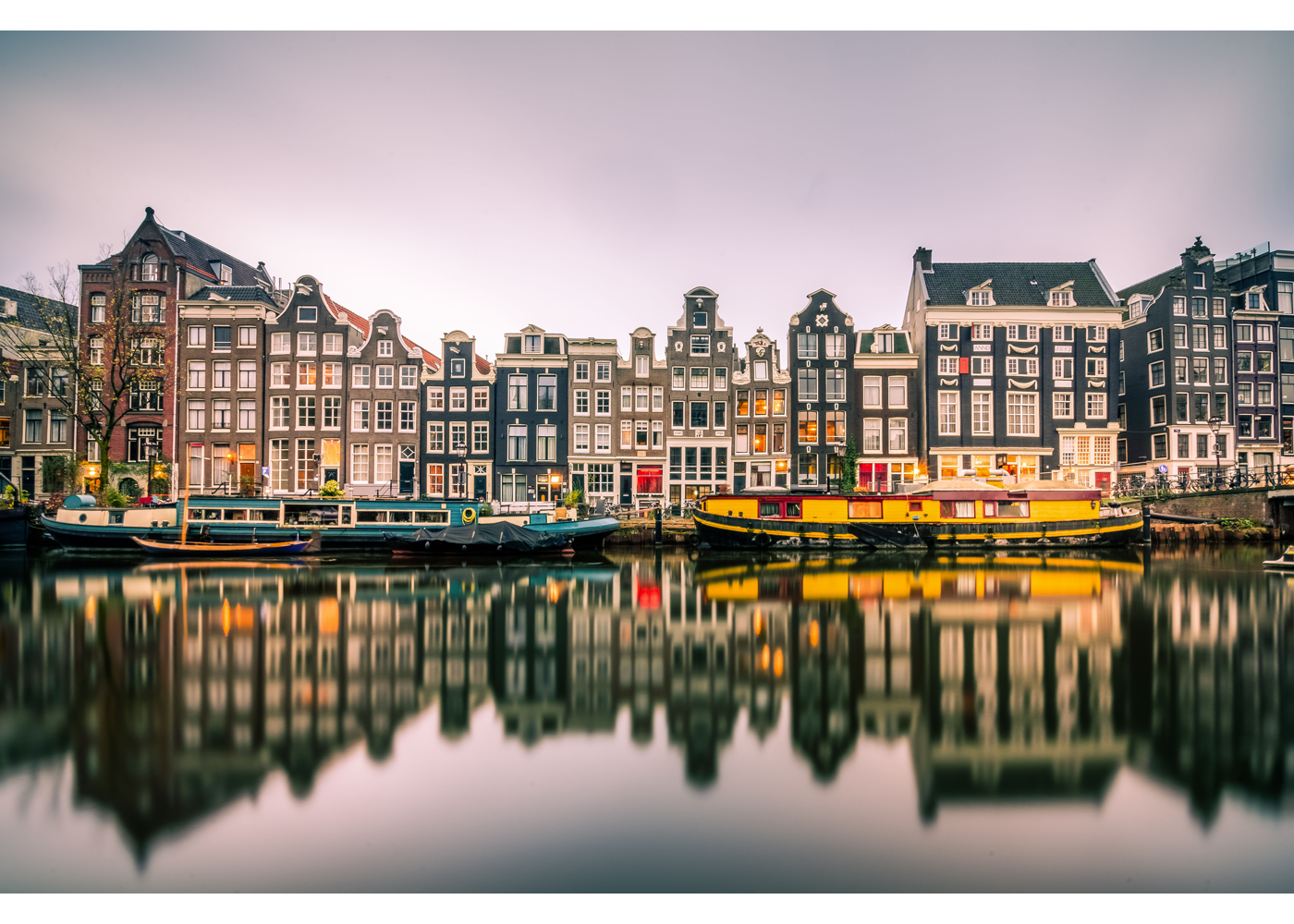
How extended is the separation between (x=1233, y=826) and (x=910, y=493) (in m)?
32.5

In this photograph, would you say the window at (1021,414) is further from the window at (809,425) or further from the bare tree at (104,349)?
the bare tree at (104,349)

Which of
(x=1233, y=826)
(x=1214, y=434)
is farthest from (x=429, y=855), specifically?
(x=1214, y=434)

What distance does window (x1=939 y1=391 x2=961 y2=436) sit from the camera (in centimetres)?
4925

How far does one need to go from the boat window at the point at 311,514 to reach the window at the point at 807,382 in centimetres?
3115

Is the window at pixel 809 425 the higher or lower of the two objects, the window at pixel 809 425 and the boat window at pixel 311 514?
the higher

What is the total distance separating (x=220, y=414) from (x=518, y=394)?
2054cm

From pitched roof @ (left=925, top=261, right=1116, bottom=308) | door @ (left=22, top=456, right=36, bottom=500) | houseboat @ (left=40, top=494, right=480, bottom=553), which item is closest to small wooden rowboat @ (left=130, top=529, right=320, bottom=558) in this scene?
houseboat @ (left=40, top=494, right=480, bottom=553)

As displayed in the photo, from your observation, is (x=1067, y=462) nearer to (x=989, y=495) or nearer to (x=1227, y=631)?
(x=989, y=495)

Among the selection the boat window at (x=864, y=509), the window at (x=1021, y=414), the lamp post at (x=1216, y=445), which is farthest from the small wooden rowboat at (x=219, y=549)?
the lamp post at (x=1216, y=445)

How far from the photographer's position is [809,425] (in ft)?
161

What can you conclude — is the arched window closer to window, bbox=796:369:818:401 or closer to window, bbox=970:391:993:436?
window, bbox=796:369:818:401

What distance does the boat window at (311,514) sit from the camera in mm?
35544

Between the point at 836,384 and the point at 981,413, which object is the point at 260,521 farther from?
the point at 981,413

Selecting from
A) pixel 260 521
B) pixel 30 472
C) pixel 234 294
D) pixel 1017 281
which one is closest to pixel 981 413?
pixel 1017 281
